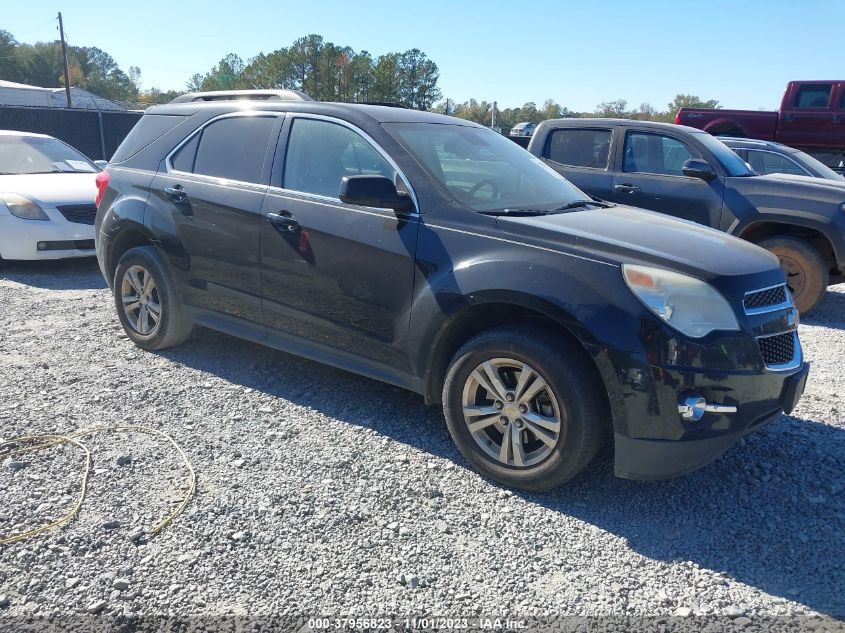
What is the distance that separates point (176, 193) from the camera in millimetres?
4629

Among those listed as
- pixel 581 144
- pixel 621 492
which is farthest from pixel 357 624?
pixel 581 144

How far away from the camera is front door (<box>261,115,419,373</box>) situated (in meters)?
3.67

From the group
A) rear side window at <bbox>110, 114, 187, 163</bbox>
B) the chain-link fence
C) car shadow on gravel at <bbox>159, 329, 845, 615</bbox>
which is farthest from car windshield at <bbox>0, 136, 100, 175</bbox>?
the chain-link fence

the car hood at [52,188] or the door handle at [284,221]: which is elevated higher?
the door handle at [284,221]

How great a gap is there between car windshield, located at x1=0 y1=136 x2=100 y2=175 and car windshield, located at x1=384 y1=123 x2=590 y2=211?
21.9ft

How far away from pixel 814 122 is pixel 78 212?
15.2 metres

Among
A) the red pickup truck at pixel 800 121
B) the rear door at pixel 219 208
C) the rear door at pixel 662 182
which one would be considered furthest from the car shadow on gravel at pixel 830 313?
the red pickup truck at pixel 800 121

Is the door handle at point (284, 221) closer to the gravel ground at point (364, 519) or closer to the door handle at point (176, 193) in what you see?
the door handle at point (176, 193)

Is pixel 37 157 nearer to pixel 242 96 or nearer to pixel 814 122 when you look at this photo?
pixel 242 96

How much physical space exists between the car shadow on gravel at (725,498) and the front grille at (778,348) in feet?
2.31

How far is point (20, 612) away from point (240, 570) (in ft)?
2.51

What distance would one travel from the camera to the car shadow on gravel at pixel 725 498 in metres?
2.86

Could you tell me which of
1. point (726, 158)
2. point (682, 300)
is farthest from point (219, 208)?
point (726, 158)

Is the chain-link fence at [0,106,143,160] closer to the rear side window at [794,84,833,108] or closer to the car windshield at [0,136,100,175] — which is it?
the car windshield at [0,136,100,175]
